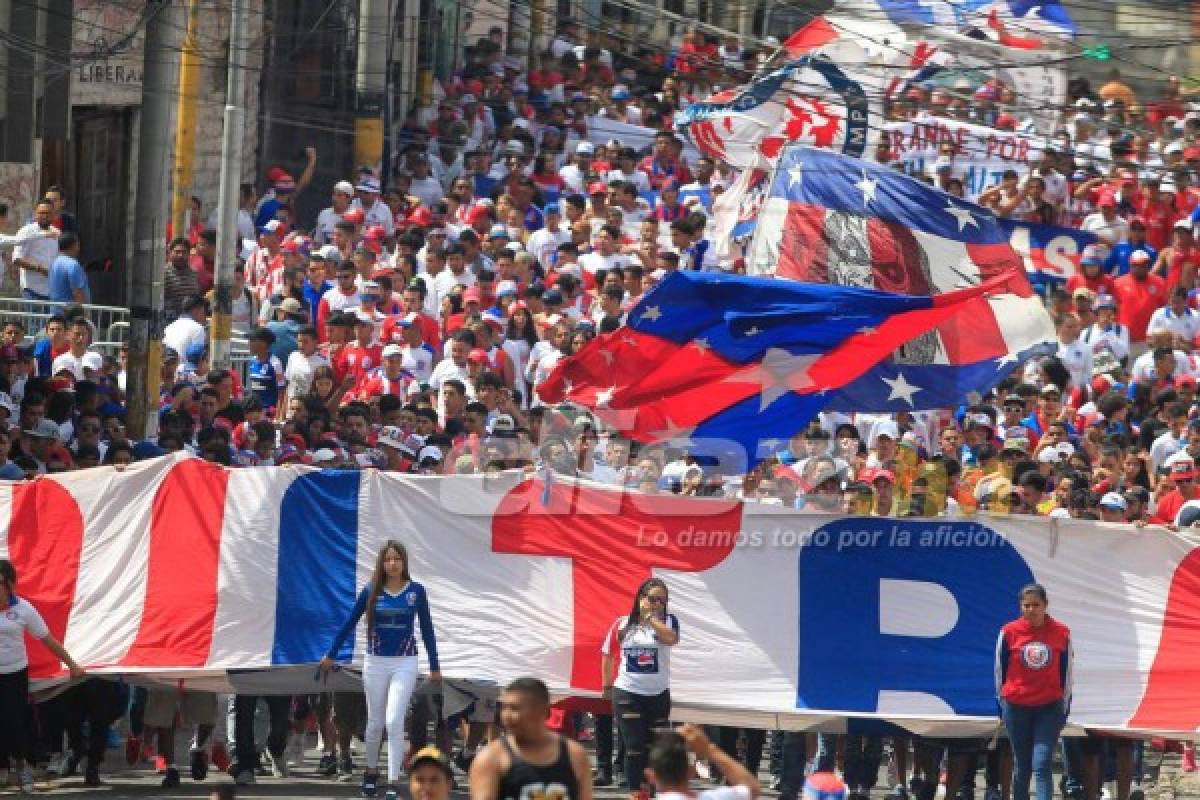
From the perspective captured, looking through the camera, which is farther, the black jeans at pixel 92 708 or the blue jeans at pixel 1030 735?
the black jeans at pixel 92 708

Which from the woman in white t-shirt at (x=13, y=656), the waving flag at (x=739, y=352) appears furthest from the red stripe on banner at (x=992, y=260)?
the woman in white t-shirt at (x=13, y=656)

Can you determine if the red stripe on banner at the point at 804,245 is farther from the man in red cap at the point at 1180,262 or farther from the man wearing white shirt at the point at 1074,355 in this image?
the man in red cap at the point at 1180,262

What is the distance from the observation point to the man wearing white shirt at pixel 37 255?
21.7m

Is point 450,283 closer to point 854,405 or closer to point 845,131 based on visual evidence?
point 845,131

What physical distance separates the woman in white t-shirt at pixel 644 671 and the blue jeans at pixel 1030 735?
2.01 metres

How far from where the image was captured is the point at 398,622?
602 inches

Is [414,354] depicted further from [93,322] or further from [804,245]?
[804,245]

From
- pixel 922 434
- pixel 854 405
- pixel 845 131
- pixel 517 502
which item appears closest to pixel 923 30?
pixel 845 131

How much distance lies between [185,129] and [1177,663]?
11.7 m

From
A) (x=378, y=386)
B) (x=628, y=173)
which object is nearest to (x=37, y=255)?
(x=378, y=386)

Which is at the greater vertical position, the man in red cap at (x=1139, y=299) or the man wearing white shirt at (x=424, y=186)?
the man wearing white shirt at (x=424, y=186)

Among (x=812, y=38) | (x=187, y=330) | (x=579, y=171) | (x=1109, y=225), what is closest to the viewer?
(x=187, y=330)

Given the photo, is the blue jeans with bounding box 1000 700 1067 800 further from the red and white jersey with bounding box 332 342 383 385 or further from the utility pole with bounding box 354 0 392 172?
the utility pole with bounding box 354 0 392 172

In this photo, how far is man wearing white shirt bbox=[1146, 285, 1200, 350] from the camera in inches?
1006
